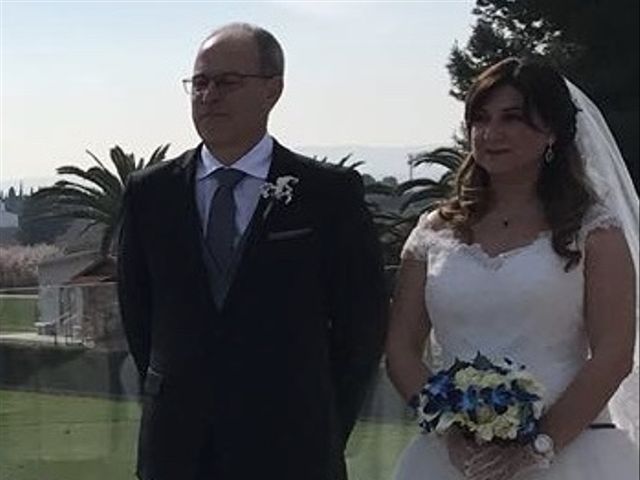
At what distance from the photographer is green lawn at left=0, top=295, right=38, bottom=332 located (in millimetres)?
7609

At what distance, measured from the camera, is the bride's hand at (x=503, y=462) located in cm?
372

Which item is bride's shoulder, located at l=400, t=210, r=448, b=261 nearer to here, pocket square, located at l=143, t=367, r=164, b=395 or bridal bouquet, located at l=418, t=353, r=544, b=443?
bridal bouquet, located at l=418, t=353, r=544, b=443

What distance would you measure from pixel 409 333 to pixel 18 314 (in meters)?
4.09

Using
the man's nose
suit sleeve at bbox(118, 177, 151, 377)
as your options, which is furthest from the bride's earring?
suit sleeve at bbox(118, 177, 151, 377)

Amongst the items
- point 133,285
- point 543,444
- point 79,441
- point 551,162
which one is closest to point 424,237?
point 551,162

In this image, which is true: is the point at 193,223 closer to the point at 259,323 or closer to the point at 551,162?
the point at 259,323

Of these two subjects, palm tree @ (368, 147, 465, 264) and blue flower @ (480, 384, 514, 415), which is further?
palm tree @ (368, 147, 465, 264)

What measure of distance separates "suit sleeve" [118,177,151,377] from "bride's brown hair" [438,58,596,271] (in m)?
0.80

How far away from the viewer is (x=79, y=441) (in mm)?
7590

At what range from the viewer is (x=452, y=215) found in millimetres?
3986

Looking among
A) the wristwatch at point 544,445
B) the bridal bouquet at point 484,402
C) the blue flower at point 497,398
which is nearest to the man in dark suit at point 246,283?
the bridal bouquet at point 484,402

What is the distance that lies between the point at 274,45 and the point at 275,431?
2.95ft

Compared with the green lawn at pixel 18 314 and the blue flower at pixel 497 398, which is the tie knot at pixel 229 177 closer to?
the blue flower at pixel 497 398

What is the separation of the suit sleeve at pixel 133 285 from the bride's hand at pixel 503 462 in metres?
0.90
